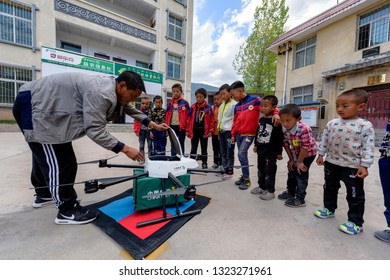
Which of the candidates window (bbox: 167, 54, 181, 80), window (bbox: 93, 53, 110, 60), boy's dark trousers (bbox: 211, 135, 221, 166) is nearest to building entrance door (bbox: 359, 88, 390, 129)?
boy's dark trousers (bbox: 211, 135, 221, 166)

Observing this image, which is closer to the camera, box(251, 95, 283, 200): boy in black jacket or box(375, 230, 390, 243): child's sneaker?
box(375, 230, 390, 243): child's sneaker

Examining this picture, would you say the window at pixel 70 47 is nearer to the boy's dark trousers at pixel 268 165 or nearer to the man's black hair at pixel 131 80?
the man's black hair at pixel 131 80

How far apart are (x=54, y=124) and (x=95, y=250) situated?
105cm

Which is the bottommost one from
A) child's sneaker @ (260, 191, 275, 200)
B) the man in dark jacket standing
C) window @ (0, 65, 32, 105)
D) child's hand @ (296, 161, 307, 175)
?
child's sneaker @ (260, 191, 275, 200)

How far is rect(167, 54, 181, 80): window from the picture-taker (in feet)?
48.2

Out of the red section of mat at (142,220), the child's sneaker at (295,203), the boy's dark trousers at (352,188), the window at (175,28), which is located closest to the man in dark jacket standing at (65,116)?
the red section of mat at (142,220)

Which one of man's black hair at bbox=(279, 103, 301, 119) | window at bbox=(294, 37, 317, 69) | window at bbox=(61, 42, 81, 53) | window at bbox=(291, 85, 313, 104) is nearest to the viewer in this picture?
man's black hair at bbox=(279, 103, 301, 119)

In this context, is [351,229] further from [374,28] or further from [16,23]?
[16,23]

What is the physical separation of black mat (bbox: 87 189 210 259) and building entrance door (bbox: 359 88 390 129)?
28.3ft

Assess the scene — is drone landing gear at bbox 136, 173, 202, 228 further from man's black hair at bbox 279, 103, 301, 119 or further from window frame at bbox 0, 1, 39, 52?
window frame at bbox 0, 1, 39, 52

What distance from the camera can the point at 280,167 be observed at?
4.07 m

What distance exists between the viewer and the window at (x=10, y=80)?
360 inches
